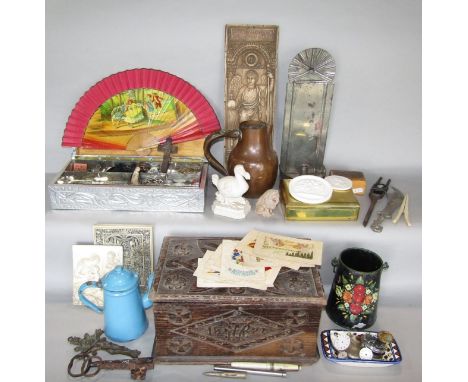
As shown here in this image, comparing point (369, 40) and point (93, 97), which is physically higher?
point (369, 40)

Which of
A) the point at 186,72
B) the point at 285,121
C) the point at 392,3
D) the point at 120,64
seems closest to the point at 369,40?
the point at 392,3

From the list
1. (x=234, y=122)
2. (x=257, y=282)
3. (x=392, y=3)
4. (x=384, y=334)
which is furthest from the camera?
(x=234, y=122)

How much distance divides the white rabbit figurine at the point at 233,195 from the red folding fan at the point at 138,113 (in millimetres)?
272

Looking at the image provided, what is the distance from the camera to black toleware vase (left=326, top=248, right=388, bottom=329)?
5.28 feet

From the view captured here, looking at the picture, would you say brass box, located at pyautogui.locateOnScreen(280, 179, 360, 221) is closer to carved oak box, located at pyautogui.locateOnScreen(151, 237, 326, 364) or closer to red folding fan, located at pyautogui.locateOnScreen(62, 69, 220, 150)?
carved oak box, located at pyautogui.locateOnScreen(151, 237, 326, 364)

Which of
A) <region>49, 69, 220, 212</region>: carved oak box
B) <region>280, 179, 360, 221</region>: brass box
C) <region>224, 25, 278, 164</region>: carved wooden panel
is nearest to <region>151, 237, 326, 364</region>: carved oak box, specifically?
<region>280, 179, 360, 221</region>: brass box

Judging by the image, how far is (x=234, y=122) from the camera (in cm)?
198

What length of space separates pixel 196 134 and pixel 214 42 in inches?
14.9

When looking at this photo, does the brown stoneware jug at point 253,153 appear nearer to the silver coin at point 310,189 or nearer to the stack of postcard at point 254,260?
the silver coin at point 310,189

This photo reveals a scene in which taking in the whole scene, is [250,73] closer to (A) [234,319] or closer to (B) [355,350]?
(A) [234,319]

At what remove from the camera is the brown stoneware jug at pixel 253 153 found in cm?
179

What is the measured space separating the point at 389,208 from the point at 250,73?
0.77 meters

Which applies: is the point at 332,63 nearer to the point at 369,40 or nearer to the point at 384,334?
the point at 369,40

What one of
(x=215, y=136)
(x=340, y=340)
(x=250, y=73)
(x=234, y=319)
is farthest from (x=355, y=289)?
(x=250, y=73)
